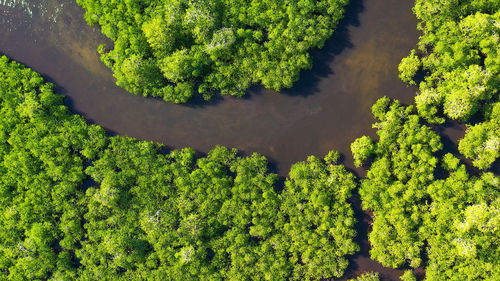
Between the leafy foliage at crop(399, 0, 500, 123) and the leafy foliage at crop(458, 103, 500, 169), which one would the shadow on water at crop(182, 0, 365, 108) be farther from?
the leafy foliage at crop(458, 103, 500, 169)

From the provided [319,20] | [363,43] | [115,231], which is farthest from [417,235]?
[115,231]

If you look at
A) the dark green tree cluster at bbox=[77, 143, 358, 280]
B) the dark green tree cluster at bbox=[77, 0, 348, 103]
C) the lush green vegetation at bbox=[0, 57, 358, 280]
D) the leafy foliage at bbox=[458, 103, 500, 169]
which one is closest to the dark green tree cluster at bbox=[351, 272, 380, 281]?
the dark green tree cluster at bbox=[77, 143, 358, 280]

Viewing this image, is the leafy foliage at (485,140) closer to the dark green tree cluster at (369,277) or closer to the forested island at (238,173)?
the forested island at (238,173)

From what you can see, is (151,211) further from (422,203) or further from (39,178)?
(422,203)

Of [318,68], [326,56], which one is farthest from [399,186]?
[326,56]

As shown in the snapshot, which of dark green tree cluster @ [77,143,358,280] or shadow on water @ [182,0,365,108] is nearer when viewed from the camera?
dark green tree cluster @ [77,143,358,280]
